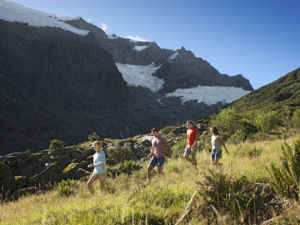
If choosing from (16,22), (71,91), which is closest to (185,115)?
(71,91)

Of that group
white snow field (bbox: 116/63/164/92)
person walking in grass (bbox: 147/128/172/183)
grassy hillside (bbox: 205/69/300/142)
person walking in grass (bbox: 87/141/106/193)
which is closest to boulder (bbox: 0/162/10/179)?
person walking in grass (bbox: 87/141/106/193)

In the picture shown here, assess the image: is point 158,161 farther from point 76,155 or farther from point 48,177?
point 76,155

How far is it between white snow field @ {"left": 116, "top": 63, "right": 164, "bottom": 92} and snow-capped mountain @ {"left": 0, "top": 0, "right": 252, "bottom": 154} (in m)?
0.91

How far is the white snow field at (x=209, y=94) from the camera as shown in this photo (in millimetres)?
134125

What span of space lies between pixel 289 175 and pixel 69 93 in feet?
311

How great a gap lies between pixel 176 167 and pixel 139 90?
128 metres

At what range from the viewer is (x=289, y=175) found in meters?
2.81

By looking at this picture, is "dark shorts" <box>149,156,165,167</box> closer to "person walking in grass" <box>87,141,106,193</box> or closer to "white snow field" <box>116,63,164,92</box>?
"person walking in grass" <box>87,141,106,193</box>

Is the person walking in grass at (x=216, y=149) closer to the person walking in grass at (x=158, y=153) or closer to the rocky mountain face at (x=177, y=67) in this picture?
the person walking in grass at (x=158, y=153)

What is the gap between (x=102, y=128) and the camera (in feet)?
241

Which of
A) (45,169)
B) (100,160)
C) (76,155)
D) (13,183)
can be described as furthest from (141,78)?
(100,160)

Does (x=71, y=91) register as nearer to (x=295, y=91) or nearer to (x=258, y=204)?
(x=295, y=91)

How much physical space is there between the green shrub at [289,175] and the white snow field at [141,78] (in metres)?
137

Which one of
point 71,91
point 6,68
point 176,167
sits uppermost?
point 6,68
